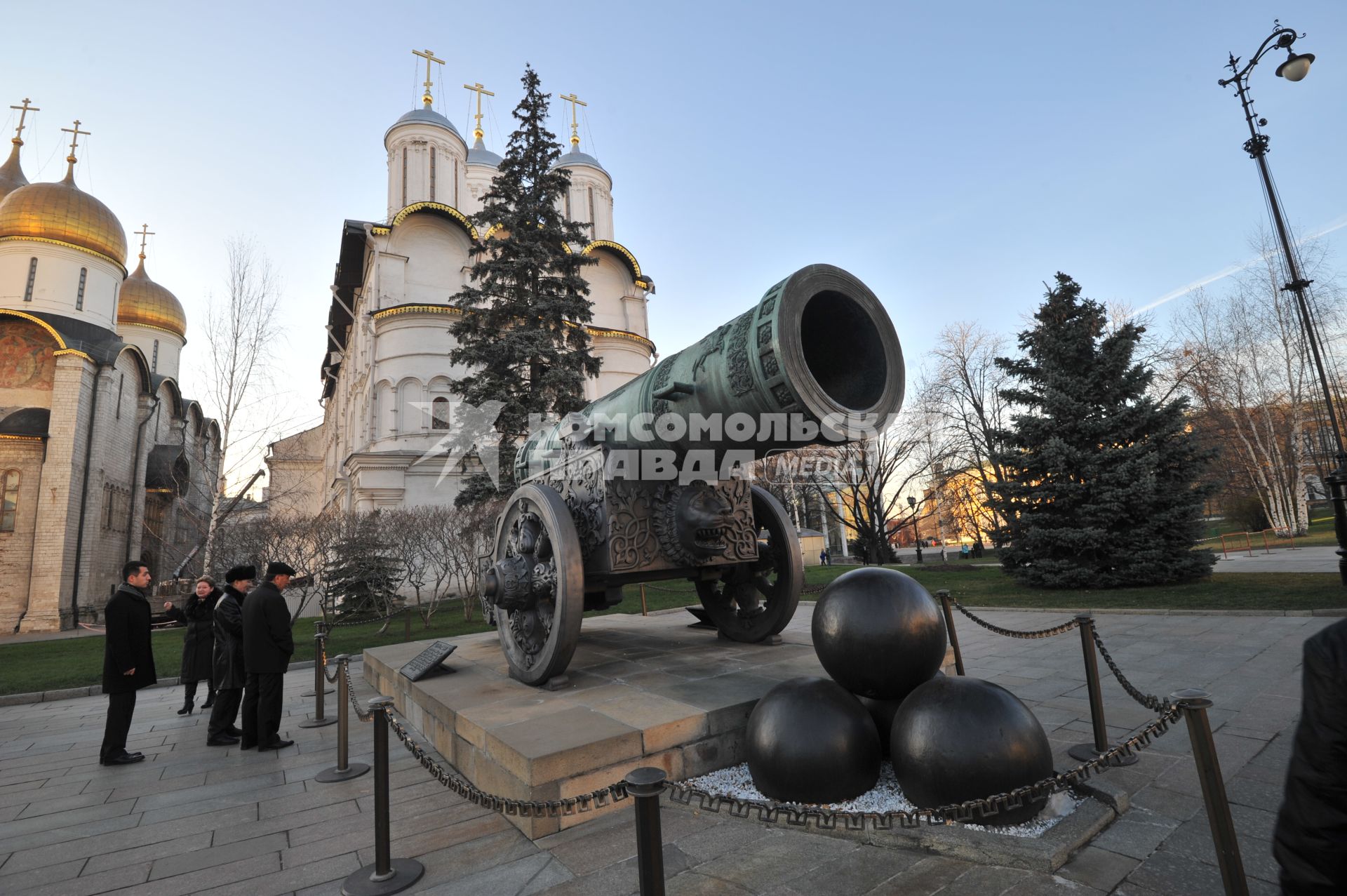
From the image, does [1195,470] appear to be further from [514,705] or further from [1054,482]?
[514,705]

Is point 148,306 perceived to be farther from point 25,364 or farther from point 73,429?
point 73,429

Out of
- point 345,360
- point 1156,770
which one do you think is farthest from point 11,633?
point 1156,770

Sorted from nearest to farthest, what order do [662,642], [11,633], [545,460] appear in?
[545,460], [662,642], [11,633]

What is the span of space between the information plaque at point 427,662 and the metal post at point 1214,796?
203 inches

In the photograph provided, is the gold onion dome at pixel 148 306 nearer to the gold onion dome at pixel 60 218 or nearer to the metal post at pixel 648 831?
the gold onion dome at pixel 60 218

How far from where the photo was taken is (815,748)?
3162 mm

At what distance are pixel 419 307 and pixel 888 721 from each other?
84.7 feet

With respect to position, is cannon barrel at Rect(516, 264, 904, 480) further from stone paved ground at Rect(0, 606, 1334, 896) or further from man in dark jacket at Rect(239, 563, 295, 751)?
man in dark jacket at Rect(239, 563, 295, 751)

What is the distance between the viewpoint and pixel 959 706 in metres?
2.88

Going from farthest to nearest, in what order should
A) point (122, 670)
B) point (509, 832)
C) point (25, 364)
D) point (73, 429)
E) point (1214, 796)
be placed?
1. point (25, 364)
2. point (73, 429)
3. point (122, 670)
4. point (509, 832)
5. point (1214, 796)

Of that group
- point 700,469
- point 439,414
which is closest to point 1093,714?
point 700,469

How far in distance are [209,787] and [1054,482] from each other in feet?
46.9

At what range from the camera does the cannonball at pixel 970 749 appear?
9.00 feet

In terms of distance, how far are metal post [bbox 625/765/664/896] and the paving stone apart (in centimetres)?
176
